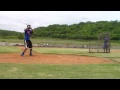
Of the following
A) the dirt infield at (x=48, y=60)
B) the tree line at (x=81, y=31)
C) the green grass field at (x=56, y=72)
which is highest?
the tree line at (x=81, y=31)

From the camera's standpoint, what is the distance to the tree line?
59525 millimetres

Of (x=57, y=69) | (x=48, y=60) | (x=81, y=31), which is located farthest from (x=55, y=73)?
(x=81, y=31)

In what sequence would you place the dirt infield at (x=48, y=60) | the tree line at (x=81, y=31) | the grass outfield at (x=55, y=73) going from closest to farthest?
the grass outfield at (x=55, y=73), the dirt infield at (x=48, y=60), the tree line at (x=81, y=31)

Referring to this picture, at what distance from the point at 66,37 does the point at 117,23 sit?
52.7 ft

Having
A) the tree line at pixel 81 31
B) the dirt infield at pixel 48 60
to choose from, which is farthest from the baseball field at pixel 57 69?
the tree line at pixel 81 31

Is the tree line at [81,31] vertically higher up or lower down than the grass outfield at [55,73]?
higher up

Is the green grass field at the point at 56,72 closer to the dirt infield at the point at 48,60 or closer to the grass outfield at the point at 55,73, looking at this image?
the grass outfield at the point at 55,73

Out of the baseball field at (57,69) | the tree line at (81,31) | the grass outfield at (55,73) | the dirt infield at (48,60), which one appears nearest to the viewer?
the grass outfield at (55,73)

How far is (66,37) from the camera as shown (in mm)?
61719

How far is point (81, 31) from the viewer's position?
2616 inches

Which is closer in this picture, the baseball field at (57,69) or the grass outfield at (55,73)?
the grass outfield at (55,73)

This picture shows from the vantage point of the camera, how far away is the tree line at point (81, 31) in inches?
2344

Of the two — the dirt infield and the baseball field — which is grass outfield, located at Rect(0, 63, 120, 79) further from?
the dirt infield
